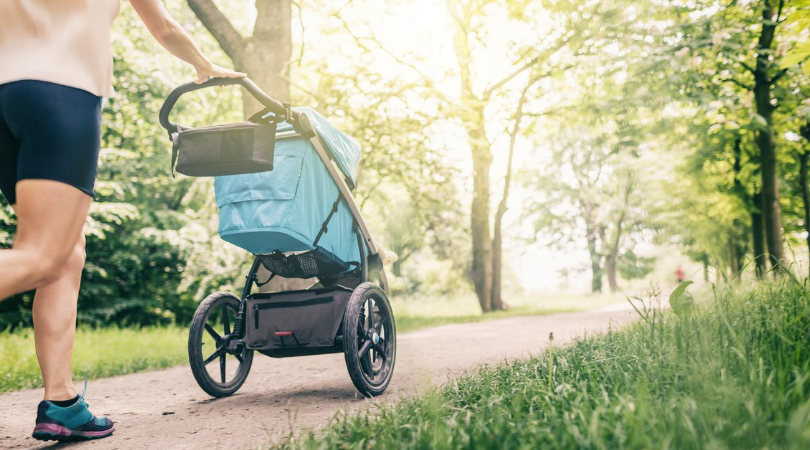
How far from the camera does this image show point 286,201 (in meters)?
3.64

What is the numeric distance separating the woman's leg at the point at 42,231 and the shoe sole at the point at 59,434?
866mm

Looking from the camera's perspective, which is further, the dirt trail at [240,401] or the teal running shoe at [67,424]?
the dirt trail at [240,401]

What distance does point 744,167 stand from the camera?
15055 mm

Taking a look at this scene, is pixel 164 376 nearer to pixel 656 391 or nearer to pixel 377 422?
pixel 377 422

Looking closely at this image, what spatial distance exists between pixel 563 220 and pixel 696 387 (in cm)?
3521

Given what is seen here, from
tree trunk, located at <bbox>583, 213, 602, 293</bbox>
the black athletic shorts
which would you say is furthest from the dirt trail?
tree trunk, located at <bbox>583, 213, 602, 293</bbox>

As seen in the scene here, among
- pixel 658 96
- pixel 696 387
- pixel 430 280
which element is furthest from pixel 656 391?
pixel 430 280

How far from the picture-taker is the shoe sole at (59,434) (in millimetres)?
2773

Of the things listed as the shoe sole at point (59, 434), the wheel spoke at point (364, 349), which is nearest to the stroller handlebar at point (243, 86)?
the wheel spoke at point (364, 349)

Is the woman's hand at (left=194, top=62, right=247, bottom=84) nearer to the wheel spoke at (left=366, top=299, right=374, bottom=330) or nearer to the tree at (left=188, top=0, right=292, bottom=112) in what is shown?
the wheel spoke at (left=366, top=299, right=374, bottom=330)

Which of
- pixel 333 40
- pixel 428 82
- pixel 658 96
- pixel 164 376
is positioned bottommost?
pixel 164 376

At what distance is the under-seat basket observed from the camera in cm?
386

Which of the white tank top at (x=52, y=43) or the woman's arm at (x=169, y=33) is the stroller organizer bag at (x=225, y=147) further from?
the white tank top at (x=52, y=43)

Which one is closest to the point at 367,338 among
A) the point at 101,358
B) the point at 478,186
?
the point at 101,358
